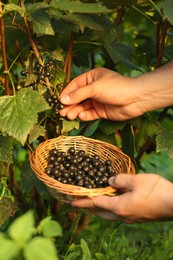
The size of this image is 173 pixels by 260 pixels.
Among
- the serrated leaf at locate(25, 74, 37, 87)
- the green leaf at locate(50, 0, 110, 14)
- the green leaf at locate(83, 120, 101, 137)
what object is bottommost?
the green leaf at locate(83, 120, 101, 137)

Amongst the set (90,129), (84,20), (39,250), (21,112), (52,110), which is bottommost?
(90,129)

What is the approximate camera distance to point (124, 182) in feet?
4.13

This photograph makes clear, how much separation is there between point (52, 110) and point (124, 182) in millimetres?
375

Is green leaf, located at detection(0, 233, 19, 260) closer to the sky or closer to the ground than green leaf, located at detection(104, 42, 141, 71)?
closer to the sky

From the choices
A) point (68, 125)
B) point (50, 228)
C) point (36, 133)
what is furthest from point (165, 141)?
point (50, 228)

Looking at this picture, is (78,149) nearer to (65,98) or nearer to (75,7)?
(65,98)

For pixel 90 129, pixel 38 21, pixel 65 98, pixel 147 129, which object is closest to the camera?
pixel 38 21

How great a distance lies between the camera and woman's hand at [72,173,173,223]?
1.21m

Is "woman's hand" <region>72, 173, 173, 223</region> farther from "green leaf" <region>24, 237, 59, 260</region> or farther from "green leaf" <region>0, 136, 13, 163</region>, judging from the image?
"green leaf" <region>24, 237, 59, 260</region>

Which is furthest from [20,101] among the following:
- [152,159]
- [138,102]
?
[152,159]

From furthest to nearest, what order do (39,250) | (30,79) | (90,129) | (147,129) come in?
(90,129) → (147,129) → (30,79) → (39,250)

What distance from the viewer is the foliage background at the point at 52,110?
3.68ft

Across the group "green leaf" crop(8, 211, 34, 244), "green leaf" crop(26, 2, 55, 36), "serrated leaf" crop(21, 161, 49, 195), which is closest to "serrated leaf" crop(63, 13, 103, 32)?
"green leaf" crop(26, 2, 55, 36)

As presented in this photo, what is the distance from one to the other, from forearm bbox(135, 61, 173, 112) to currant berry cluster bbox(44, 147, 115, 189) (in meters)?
0.25
